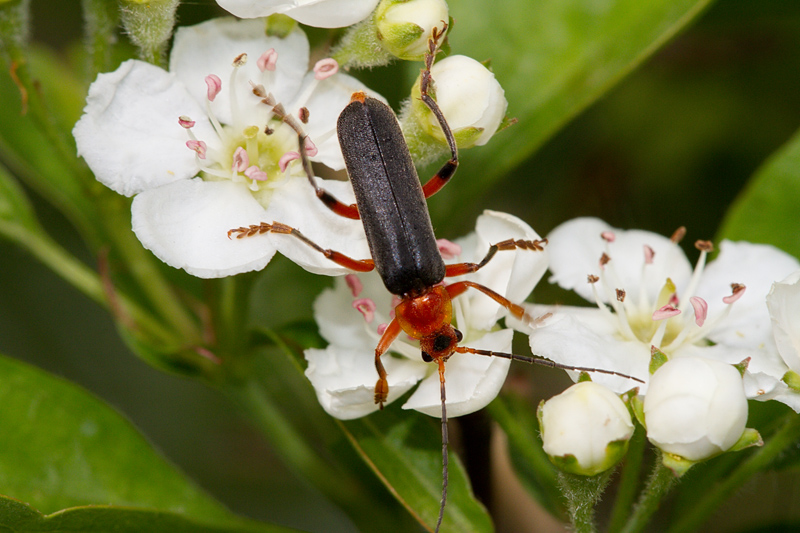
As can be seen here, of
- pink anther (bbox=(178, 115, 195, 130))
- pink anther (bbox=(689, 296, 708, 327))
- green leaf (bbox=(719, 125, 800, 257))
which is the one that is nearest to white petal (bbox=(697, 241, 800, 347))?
pink anther (bbox=(689, 296, 708, 327))

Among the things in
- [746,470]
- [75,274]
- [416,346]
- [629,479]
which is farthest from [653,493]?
[75,274]

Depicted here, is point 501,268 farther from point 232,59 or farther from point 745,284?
point 232,59

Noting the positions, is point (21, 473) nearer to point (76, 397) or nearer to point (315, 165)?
point (76, 397)

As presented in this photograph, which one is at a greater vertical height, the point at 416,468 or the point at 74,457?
the point at 416,468

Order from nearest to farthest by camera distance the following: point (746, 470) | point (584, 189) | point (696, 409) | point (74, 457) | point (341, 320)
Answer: point (696, 409) < point (746, 470) < point (341, 320) < point (74, 457) < point (584, 189)

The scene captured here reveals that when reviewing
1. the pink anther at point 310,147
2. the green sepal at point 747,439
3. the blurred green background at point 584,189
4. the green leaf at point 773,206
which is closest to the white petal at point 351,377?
the pink anther at point 310,147

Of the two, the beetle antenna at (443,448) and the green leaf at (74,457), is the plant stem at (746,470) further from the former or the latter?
the green leaf at (74,457)

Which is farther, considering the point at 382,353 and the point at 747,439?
the point at 382,353

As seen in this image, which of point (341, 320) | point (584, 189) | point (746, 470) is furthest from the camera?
point (584, 189)
